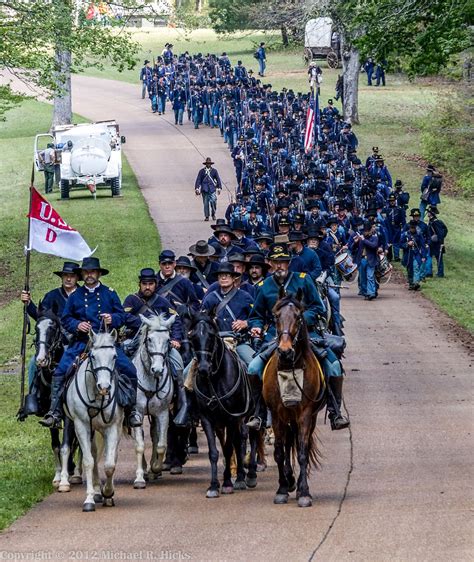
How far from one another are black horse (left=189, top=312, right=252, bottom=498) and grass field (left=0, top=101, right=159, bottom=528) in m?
1.87

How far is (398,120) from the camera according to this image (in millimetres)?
65062

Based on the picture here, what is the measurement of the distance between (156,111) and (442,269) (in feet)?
115

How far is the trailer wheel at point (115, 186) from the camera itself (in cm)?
4616

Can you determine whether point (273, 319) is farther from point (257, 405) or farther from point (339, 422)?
point (339, 422)

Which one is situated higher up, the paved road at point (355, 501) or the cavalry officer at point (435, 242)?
the paved road at point (355, 501)

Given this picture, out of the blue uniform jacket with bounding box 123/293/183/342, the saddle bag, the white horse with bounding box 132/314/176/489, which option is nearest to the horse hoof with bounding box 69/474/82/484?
the white horse with bounding box 132/314/176/489

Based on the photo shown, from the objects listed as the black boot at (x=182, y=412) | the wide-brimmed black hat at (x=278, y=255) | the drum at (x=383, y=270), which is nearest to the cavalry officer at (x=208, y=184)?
the drum at (x=383, y=270)

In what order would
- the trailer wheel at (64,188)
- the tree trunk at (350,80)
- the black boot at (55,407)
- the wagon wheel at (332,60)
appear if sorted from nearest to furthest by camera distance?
the black boot at (55,407), the trailer wheel at (64,188), the tree trunk at (350,80), the wagon wheel at (332,60)

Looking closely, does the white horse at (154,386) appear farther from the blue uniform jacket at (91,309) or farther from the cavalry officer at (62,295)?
the cavalry officer at (62,295)

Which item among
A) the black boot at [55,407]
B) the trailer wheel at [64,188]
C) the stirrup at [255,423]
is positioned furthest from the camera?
the trailer wheel at [64,188]

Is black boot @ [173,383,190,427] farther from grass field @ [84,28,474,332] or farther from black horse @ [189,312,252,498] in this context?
grass field @ [84,28,474,332]

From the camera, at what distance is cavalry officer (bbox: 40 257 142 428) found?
47.2ft

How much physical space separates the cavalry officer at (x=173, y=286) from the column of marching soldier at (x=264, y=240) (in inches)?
0.8

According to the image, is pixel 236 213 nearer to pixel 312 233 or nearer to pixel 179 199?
pixel 312 233
